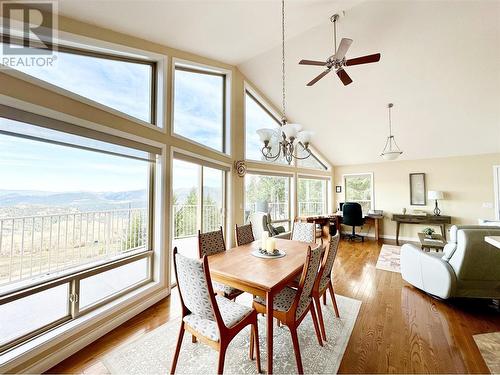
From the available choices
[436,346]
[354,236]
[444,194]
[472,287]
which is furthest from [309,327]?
[444,194]

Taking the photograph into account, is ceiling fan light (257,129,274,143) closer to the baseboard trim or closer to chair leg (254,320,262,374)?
chair leg (254,320,262,374)

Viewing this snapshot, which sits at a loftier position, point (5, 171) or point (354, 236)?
point (5, 171)

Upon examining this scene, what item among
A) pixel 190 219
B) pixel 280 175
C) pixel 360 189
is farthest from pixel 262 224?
pixel 360 189

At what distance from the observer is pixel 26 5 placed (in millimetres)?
1585

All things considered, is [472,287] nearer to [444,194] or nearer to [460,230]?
[460,230]

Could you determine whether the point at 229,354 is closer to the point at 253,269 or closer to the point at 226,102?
the point at 253,269

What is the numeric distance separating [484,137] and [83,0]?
721 cm

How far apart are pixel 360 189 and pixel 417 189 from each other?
1447mm

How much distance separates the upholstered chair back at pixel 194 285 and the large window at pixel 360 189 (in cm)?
635

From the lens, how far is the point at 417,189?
5.73 m

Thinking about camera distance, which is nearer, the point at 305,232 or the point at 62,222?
the point at 62,222

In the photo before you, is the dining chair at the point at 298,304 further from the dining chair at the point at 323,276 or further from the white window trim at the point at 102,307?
the white window trim at the point at 102,307

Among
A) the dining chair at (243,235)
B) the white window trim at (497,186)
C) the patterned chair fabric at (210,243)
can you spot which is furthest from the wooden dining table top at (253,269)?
the white window trim at (497,186)

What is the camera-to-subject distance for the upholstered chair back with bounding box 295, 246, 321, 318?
155 cm
